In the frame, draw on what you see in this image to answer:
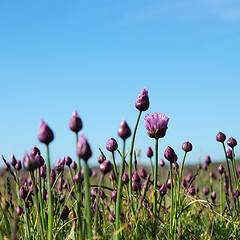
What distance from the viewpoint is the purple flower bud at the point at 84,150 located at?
1.51 meters

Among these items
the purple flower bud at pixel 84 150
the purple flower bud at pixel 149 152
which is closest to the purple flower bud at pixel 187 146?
the purple flower bud at pixel 149 152

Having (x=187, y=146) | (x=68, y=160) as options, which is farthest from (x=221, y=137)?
(x=68, y=160)

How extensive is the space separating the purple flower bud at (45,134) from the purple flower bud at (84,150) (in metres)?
0.22

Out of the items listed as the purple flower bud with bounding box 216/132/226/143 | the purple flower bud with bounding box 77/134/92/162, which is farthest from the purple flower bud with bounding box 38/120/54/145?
the purple flower bud with bounding box 216/132/226/143

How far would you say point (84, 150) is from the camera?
1511mm

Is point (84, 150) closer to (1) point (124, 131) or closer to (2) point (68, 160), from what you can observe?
(1) point (124, 131)

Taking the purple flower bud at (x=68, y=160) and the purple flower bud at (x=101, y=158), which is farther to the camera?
the purple flower bud at (x=68, y=160)

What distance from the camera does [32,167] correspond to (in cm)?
161

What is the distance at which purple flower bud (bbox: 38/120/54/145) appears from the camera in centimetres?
168

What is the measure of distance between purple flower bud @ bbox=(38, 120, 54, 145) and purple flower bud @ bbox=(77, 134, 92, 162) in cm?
22

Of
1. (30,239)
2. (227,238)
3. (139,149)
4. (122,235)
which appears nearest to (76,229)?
(122,235)

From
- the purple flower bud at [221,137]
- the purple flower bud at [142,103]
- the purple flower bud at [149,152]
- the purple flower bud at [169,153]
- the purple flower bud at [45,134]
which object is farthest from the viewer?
the purple flower bud at [149,152]

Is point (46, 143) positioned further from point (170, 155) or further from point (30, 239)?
point (30, 239)

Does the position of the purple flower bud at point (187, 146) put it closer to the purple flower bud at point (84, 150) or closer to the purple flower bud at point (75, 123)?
the purple flower bud at point (75, 123)
